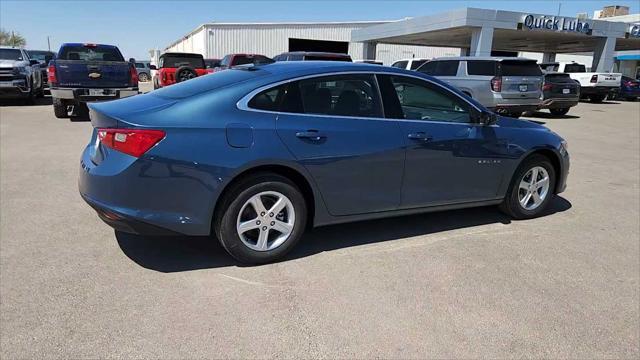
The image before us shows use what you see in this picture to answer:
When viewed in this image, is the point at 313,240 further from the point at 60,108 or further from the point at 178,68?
the point at 178,68

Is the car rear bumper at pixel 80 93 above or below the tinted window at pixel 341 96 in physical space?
below

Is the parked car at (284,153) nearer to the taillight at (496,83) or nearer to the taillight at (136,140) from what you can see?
the taillight at (136,140)

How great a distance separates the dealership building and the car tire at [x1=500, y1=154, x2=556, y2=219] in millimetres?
22745

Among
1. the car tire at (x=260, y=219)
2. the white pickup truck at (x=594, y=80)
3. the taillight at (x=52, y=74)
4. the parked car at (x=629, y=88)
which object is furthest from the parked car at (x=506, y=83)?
the parked car at (x=629, y=88)

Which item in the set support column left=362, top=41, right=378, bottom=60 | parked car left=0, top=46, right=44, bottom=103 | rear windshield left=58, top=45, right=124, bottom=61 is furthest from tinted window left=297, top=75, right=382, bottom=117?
support column left=362, top=41, right=378, bottom=60

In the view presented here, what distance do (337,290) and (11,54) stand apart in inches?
697

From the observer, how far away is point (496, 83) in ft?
44.9

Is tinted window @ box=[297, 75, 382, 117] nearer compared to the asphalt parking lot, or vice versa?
the asphalt parking lot

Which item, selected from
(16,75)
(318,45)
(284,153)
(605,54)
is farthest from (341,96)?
(318,45)

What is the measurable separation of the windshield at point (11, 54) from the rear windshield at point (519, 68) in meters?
15.4

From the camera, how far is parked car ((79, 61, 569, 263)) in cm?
357

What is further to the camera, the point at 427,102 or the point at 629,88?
the point at 629,88

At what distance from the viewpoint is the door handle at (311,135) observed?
12.8ft

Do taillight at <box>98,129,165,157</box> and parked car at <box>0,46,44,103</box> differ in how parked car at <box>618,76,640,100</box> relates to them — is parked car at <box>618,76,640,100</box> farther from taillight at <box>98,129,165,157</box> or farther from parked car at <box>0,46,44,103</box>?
taillight at <box>98,129,165,157</box>
